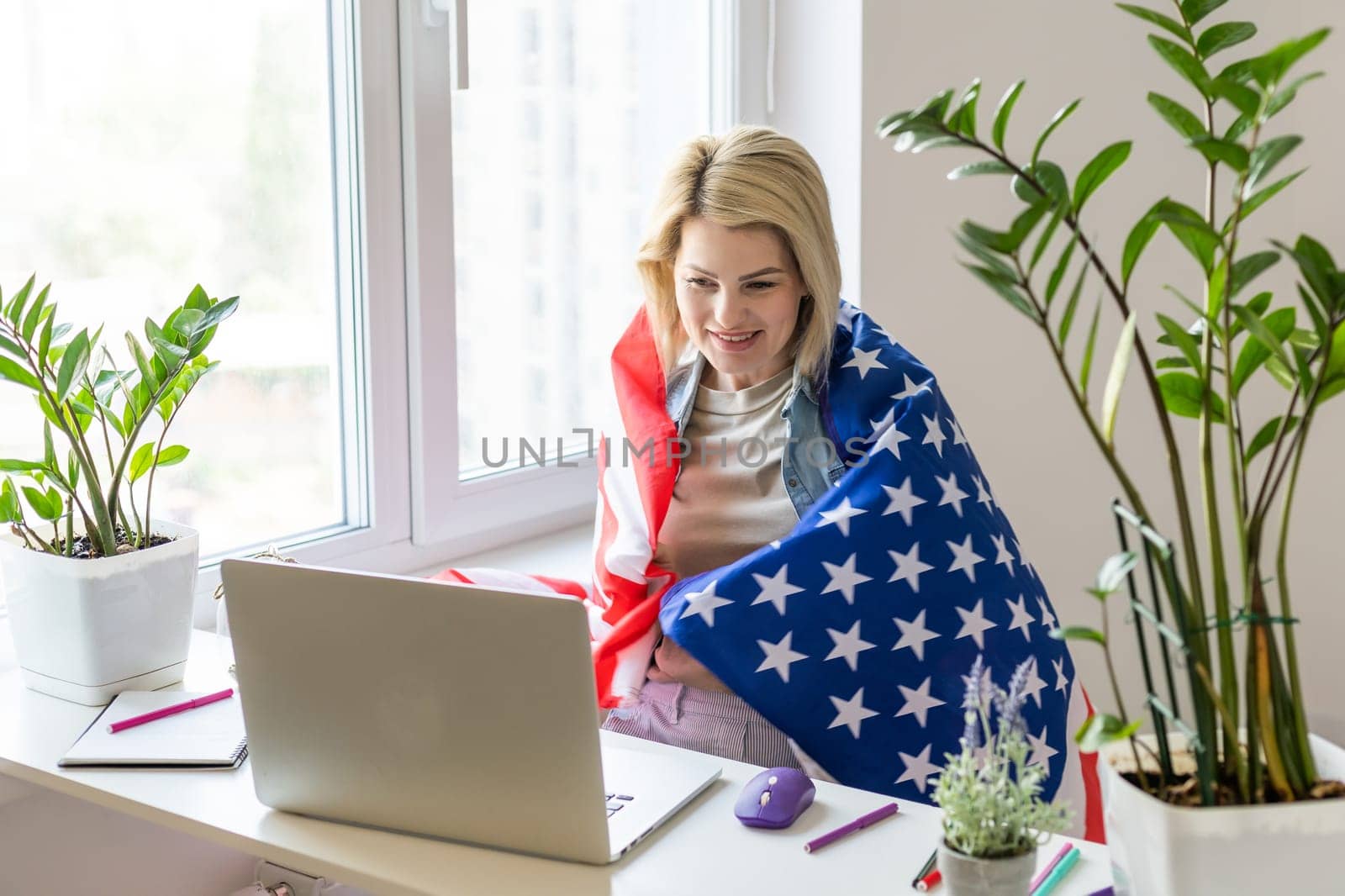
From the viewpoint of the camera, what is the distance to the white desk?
973mm

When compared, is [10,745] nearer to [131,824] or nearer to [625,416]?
[131,824]

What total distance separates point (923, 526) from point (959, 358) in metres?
1.15

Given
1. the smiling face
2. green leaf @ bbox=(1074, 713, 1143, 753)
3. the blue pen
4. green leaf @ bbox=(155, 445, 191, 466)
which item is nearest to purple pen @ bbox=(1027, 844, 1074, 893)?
the blue pen

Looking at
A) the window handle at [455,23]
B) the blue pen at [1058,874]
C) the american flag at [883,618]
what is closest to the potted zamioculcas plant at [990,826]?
the blue pen at [1058,874]

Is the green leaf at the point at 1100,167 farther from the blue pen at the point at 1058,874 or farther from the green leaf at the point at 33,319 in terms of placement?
the green leaf at the point at 33,319

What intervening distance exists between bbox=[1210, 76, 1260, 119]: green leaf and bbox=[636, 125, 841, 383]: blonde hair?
912 mm

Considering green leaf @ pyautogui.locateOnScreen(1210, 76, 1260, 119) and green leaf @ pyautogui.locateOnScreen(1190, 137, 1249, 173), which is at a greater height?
green leaf @ pyautogui.locateOnScreen(1210, 76, 1260, 119)

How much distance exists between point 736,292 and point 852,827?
0.77 m

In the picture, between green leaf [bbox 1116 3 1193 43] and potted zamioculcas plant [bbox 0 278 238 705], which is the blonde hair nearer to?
potted zamioculcas plant [bbox 0 278 238 705]

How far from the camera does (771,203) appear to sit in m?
1.62

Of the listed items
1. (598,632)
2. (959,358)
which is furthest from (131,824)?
(959,358)

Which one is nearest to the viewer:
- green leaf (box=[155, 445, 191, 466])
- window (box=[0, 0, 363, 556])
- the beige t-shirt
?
green leaf (box=[155, 445, 191, 466])

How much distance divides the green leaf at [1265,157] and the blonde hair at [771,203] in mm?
880

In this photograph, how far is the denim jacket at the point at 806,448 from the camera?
1.62 metres
